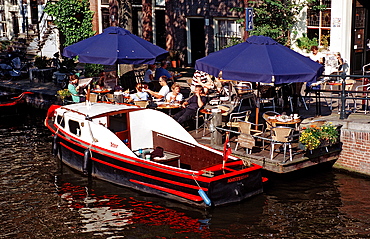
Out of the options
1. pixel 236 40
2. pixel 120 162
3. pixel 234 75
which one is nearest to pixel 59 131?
pixel 120 162

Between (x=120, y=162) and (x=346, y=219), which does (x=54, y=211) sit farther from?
(x=346, y=219)

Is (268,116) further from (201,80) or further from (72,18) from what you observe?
(72,18)

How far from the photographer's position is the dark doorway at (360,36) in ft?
66.4

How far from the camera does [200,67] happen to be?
1405 centimetres

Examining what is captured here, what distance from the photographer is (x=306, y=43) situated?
20688 millimetres

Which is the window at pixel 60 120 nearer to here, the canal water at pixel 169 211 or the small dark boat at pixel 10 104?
the canal water at pixel 169 211

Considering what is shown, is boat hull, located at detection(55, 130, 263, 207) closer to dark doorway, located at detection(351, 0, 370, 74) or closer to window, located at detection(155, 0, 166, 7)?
dark doorway, located at detection(351, 0, 370, 74)

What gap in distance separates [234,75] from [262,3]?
29.8 ft

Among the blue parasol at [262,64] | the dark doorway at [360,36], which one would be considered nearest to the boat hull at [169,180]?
the blue parasol at [262,64]

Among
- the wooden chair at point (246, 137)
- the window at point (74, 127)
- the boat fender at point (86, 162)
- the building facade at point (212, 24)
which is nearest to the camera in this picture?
the wooden chair at point (246, 137)

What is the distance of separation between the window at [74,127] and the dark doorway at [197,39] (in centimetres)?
1316

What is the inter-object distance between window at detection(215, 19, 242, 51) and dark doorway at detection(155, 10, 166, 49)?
4.11 meters

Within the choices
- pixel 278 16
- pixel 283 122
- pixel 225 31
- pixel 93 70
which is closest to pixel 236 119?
pixel 283 122

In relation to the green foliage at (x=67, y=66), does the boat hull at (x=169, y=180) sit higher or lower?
lower
